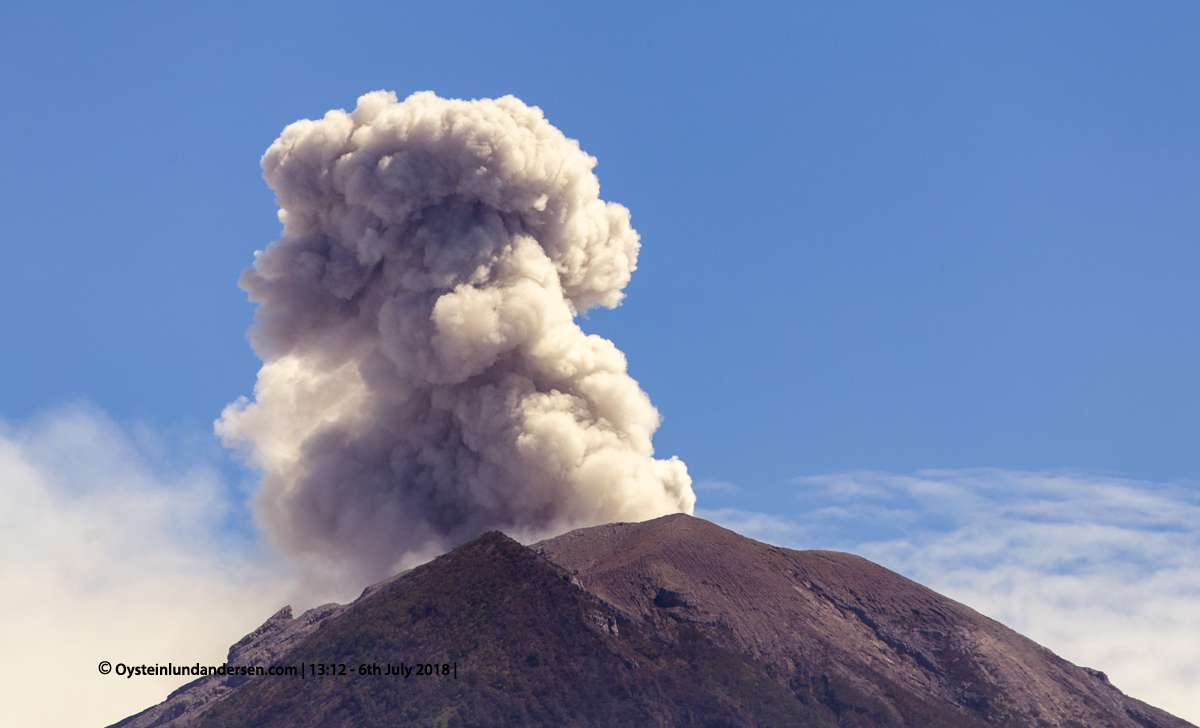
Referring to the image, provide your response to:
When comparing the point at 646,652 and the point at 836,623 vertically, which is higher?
the point at 836,623

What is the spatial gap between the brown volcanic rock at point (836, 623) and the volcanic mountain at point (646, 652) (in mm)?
163

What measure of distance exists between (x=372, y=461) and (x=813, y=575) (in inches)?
1394

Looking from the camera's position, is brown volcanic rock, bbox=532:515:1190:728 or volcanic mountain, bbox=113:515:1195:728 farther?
A: brown volcanic rock, bbox=532:515:1190:728

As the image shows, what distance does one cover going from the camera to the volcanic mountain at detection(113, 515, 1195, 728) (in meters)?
105

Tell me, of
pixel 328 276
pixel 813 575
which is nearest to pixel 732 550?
pixel 813 575

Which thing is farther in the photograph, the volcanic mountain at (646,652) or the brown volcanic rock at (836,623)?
the brown volcanic rock at (836,623)

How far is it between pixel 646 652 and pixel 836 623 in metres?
16.2

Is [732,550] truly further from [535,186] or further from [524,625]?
[535,186]

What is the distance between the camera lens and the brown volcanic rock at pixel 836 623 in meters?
113

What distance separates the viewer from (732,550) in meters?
124

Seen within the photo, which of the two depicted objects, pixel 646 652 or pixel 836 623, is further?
pixel 836 623

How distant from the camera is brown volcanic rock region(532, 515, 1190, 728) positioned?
113 m

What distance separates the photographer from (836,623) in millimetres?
119062

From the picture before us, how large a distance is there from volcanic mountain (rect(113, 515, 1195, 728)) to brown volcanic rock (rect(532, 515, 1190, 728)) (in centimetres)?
16
